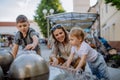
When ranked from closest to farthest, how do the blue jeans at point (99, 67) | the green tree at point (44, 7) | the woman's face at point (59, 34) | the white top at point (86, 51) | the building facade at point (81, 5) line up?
the white top at point (86, 51), the woman's face at point (59, 34), the blue jeans at point (99, 67), the green tree at point (44, 7), the building facade at point (81, 5)

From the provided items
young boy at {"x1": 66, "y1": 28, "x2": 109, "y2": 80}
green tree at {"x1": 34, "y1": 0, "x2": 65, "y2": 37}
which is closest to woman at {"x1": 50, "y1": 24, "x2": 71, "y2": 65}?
young boy at {"x1": 66, "y1": 28, "x2": 109, "y2": 80}

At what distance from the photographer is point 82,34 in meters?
4.39

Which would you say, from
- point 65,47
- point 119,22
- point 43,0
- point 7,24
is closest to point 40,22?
point 43,0

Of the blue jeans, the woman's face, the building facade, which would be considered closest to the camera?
the woman's face

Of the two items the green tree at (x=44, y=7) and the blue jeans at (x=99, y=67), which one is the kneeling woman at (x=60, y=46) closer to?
the blue jeans at (x=99, y=67)

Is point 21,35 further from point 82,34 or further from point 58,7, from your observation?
point 58,7

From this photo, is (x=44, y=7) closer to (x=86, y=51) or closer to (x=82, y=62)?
(x=86, y=51)

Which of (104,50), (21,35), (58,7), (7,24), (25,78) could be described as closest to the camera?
(25,78)

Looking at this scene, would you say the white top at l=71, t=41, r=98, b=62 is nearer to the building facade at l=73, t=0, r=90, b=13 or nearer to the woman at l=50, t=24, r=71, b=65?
the woman at l=50, t=24, r=71, b=65

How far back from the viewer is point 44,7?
60156mm

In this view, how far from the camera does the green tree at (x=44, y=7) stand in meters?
59.5

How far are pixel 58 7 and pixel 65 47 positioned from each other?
54.7m

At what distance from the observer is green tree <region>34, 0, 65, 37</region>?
5947 cm

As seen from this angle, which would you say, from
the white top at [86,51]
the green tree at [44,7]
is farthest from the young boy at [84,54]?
the green tree at [44,7]
